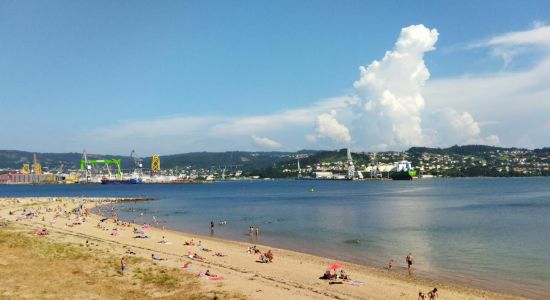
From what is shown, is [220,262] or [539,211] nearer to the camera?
[220,262]

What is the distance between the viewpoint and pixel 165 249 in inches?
1601

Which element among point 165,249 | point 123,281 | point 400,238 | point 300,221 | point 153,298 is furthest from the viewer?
point 300,221

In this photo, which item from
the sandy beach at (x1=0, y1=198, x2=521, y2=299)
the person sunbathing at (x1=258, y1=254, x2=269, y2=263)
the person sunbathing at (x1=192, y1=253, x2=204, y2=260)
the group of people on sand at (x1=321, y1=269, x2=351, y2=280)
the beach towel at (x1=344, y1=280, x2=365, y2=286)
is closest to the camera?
the sandy beach at (x1=0, y1=198, x2=521, y2=299)

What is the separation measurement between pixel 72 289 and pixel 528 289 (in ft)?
86.0

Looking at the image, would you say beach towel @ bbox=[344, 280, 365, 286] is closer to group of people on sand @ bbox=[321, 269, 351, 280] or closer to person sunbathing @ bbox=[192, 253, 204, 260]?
group of people on sand @ bbox=[321, 269, 351, 280]

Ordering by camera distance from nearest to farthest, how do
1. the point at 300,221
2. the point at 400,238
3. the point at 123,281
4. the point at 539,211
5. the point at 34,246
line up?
the point at 123,281
the point at 34,246
the point at 400,238
the point at 300,221
the point at 539,211

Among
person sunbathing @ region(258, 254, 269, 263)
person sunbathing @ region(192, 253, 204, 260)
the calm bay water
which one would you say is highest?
person sunbathing @ region(192, 253, 204, 260)

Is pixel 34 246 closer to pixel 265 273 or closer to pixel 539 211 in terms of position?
pixel 265 273

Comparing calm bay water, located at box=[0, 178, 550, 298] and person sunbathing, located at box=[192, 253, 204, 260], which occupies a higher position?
person sunbathing, located at box=[192, 253, 204, 260]

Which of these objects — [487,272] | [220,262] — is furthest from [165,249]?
[487,272]

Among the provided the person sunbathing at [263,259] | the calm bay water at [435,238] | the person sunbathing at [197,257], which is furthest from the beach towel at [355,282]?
the person sunbathing at [197,257]

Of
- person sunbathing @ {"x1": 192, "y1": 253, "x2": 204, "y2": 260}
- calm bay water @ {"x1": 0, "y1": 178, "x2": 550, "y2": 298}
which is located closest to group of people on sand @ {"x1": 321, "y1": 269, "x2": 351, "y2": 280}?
calm bay water @ {"x1": 0, "y1": 178, "x2": 550, "y2": 298}

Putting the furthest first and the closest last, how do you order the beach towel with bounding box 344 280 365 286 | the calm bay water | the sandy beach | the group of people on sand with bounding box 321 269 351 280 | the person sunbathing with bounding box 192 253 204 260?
the person sunbathing with bounding box 192 253 204 260 → the calm bay water → the group of people on sand with bounding box 321 269 351 280 → the beach towel with bounding box 344 280 365 286 → the sandy beach

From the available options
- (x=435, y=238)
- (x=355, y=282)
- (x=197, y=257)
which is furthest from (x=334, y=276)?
(x=435, y=238)
